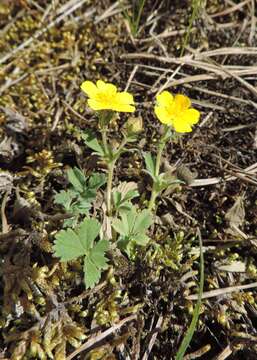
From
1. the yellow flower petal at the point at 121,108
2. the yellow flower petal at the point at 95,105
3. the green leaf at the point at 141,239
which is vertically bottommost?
the green leaf at the point at 141,239

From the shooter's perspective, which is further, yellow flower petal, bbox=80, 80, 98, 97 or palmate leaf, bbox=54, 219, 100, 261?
yellow flower petal, bbox=80, 80, 98, 97

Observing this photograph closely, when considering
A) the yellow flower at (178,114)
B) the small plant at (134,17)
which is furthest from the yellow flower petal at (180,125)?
the small plant at (134,17)

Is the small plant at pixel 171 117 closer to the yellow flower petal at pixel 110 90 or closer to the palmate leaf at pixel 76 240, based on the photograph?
the yellow flower petal at pixel 110 90

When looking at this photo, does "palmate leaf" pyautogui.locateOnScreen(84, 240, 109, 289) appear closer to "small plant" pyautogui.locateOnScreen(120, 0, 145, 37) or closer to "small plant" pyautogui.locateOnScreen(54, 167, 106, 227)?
"small plant" pyautogui.locateOnScreen(54, 167, 106, 227)

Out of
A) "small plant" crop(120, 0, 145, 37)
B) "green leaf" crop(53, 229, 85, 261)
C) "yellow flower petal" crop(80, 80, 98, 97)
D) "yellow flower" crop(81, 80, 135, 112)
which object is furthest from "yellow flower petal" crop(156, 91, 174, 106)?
"small plant" crop(120, 0, 145, 37)

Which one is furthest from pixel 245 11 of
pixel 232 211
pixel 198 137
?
pixel 232 211

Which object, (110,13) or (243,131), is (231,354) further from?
(110,13)
